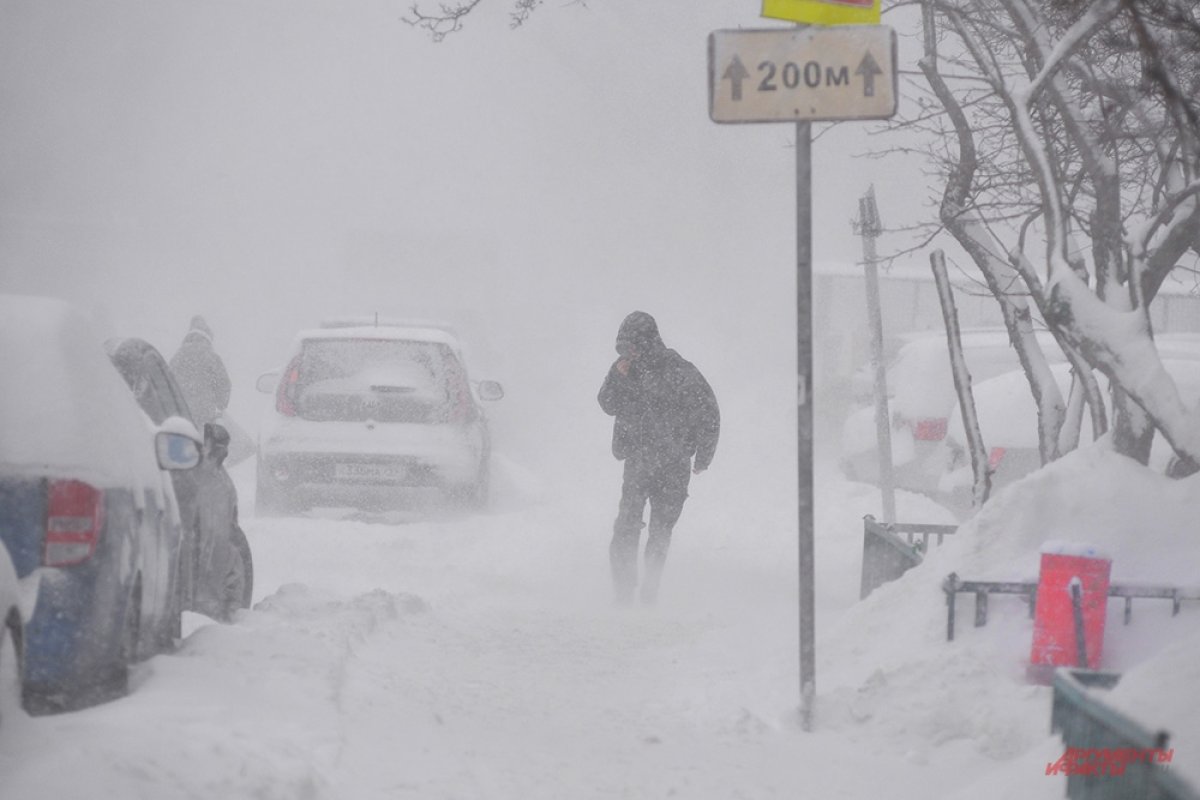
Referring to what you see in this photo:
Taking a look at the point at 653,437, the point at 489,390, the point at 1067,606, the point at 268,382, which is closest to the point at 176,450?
the point at 1067,606

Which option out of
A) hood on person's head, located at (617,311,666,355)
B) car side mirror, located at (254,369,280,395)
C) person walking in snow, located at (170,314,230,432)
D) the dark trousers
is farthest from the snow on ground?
person walking in snow, located at (170,314,230,432)

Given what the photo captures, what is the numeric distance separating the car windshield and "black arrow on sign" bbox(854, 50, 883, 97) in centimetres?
779

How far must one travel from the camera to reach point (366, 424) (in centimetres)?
1295

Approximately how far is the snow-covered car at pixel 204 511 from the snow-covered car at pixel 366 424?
4656 millimetres

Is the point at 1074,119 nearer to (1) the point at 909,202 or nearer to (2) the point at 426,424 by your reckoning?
(2) the point at 426,424

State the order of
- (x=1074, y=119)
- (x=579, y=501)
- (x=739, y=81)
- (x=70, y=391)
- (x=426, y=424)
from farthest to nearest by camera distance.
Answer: (x=579, y=501) → (x=426, y=424) → (x=1074, y=119) → (x=739, y=81) → (x=70, y=391)

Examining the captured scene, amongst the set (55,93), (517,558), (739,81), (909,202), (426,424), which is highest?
(55,93)

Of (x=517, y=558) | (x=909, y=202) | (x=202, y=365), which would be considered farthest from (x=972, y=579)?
(x=909, y=202)

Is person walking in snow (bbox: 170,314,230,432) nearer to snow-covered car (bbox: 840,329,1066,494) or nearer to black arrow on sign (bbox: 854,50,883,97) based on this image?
snow-covered car (bbox: 840,329,1066,494)

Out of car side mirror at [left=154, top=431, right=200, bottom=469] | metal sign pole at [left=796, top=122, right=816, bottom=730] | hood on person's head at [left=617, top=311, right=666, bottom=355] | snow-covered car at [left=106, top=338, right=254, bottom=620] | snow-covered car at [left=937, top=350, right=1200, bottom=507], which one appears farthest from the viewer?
snow-covered car at [left=937, top=350, right=1200, bottom=507]

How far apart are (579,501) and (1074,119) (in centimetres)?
953

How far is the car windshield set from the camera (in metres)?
12.9

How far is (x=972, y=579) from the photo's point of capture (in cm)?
628

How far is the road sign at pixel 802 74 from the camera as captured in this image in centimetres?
563
